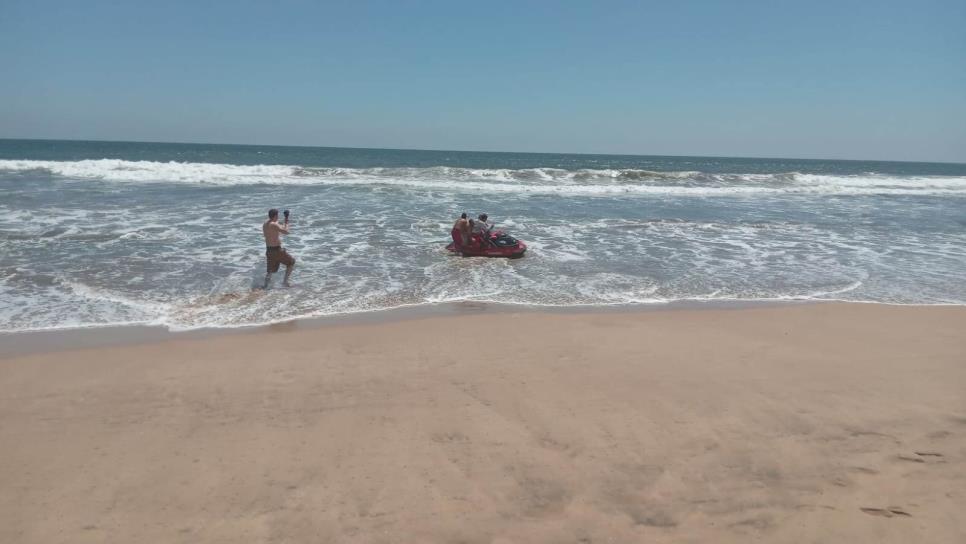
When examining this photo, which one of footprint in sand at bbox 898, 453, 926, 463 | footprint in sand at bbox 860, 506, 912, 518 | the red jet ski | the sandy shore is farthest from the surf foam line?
footprint in sand at bbox 860, 506, 912, 518

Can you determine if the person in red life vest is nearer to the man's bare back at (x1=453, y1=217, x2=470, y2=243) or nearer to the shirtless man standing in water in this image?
the man's bare back at (x1=453, y1=217, x2=470, y2=243)

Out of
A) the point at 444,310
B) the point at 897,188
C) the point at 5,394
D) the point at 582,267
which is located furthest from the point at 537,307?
the point at 897,188

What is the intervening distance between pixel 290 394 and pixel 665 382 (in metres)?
3.53

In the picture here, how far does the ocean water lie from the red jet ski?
0.24 metres

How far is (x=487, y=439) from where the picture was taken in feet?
14.1

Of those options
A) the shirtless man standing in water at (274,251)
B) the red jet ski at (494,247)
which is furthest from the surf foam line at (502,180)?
the shirtless man standing in water at (274,251)

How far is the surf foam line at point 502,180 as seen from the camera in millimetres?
29234

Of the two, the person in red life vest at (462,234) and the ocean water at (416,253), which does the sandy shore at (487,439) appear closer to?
the ocean water at (416,253)

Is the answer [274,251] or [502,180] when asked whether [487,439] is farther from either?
[502,180]

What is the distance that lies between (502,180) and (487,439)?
30.5 metres

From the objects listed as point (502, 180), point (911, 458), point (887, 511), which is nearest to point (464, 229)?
point (911, 458)

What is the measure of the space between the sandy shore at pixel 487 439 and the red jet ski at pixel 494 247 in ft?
16.0

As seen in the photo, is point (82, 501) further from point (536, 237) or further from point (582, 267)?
point (536, 237)

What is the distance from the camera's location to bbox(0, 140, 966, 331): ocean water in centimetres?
848
